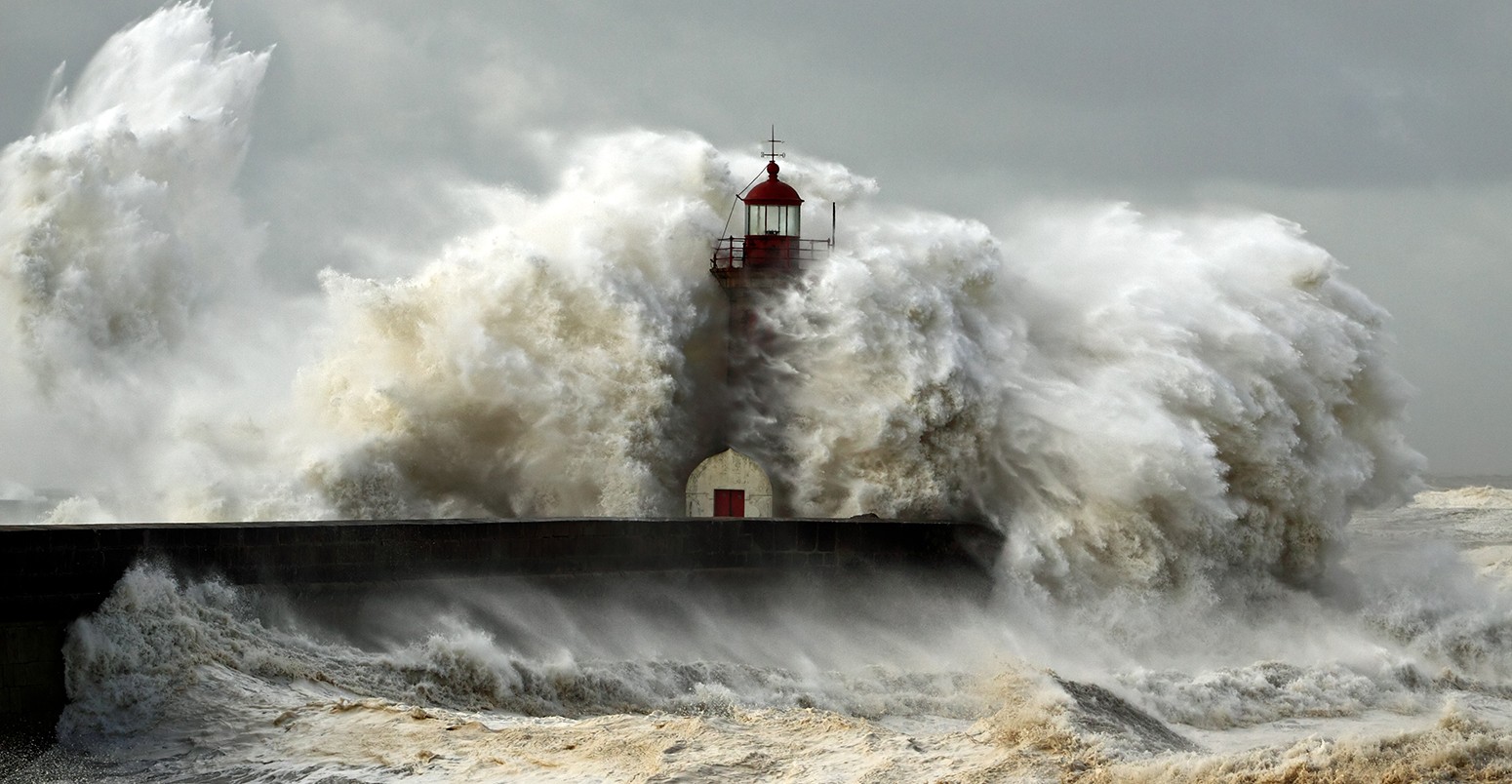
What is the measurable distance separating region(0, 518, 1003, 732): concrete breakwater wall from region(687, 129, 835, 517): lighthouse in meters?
2.52

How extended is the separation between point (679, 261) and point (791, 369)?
1608 mm

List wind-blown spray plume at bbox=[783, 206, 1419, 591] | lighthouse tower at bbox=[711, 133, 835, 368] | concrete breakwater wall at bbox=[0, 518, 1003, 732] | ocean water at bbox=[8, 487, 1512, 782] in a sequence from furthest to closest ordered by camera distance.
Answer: lighthouse tower at bbox=[711, 133, 835, 368] → wind-blown spray plume at bbox=[783, 206, 1419, 591] → concrete breakwater wall at bbox=[0, 518, 1003, 732] → ocean water at bbox=[8, 487, 1512, 782]

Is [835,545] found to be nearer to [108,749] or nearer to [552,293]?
[552,293]

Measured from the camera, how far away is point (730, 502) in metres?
16.1

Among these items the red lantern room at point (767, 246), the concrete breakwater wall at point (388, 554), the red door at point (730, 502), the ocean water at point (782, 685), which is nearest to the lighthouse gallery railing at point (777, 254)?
the red lantern room at point (767, 246)

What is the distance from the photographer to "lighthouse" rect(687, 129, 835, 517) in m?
16.2

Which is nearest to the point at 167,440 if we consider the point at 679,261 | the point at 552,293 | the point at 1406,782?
the point at 552,293

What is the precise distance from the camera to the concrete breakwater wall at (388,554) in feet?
27.0

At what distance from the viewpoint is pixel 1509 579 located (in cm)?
1883

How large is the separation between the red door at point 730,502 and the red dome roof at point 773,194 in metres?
2.81

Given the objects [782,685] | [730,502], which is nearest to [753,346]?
[730,502]

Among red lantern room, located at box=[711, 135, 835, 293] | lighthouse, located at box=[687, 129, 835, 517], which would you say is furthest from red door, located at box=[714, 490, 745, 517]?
red lantern room, located at box=[711, 135, 835, 293]

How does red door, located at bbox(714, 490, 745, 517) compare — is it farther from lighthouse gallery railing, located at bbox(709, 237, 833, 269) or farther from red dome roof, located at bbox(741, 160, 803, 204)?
red dome roof, located at bbox(741, 160, 803, 204)

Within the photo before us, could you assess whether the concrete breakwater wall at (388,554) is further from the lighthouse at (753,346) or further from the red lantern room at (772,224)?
the red lantern room at (772,224)
